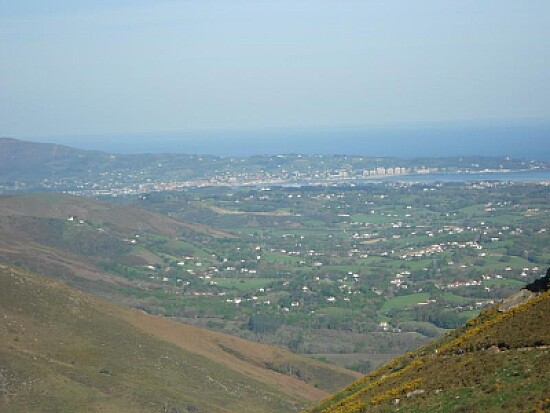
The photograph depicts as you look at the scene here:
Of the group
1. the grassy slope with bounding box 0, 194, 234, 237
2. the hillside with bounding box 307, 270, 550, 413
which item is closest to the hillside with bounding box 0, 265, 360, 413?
the hillside with bounding box 307, 270, 550, 413

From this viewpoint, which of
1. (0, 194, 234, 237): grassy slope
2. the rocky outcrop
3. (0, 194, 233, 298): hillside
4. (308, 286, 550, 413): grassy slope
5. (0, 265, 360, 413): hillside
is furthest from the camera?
(0, 194, 234, 237): grassy slope

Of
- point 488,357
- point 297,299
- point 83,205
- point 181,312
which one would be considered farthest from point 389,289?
point 488,357

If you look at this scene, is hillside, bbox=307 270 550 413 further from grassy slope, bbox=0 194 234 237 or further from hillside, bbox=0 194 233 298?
grassy slope, bbox=0 194 234 237

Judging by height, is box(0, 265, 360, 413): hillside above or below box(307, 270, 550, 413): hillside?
below

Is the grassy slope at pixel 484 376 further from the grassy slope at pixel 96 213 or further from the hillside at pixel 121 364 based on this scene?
the grassy slope at pixel 96 213

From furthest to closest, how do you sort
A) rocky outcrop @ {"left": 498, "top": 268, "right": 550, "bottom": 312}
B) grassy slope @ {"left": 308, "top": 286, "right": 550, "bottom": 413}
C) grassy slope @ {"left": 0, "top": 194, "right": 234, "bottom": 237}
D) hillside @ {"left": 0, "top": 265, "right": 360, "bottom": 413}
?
grassy slope @ {"left": 0, "top": 194, "right": 234, "bottom": 237}
hillside @ {"left": 0, "top": 265, "right": 360, "bottom": 413}
rocky outcrop @ {"left": 498, "top": 268, "right": 550, "bottom": 312}
grassy slope @ {"left": 308, "top": 286, "right": 550, "bottom": 413}

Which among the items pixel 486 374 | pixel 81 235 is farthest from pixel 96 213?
pixel 486 374

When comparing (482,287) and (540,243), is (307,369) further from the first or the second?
(540,243)
